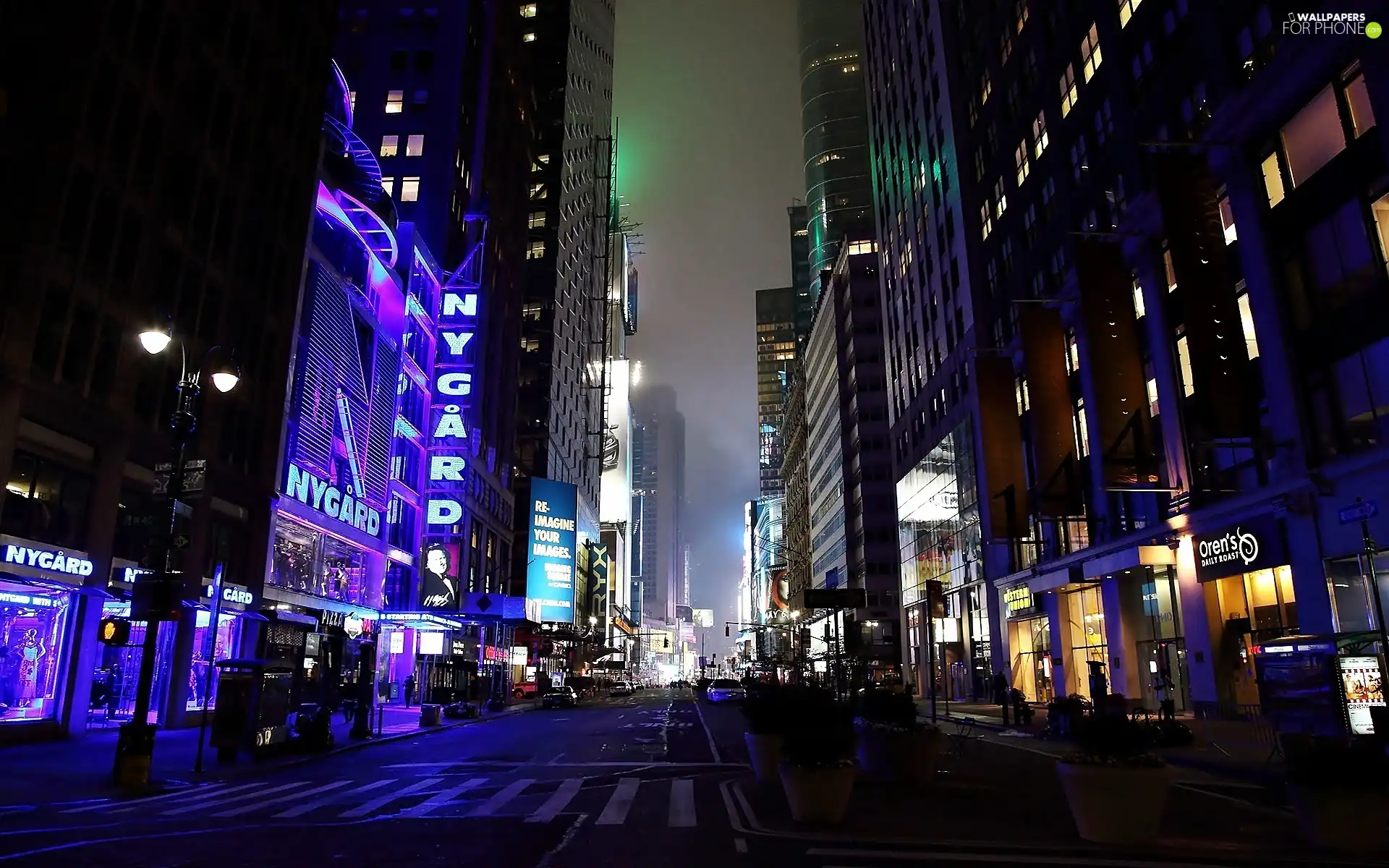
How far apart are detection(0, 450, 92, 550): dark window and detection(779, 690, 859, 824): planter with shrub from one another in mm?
24095

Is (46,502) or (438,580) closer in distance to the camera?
(46,502)

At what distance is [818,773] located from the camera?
12.1 metres

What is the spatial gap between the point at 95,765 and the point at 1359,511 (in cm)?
3372

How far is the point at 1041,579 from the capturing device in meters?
44.6

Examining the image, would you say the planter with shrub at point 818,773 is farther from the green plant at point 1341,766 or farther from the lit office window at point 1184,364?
the lit office window at point 1184,364

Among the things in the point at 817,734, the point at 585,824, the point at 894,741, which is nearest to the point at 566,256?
the point at 894,741

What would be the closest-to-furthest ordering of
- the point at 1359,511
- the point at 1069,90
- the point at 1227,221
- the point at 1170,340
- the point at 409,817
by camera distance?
the point at 409,817 → the point at 1359,511 → the point at 1227,221 → the point at 1170,340 → the point at 1069,90

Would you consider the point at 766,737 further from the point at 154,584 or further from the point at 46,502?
the point at 46,502

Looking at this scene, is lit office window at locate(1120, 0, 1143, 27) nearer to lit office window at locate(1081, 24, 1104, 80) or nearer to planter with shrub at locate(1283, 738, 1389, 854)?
lit office window at locate(1081, 24, 1104, 80)

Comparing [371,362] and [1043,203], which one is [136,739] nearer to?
[371,362]

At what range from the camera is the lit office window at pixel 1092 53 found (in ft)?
138

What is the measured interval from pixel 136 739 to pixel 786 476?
501ft

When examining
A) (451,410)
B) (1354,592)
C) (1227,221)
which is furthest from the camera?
(451,410)

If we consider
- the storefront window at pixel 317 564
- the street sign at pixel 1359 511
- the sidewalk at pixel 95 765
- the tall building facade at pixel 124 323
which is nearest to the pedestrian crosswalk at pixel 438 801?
the sidewalk at pixel 95 765
